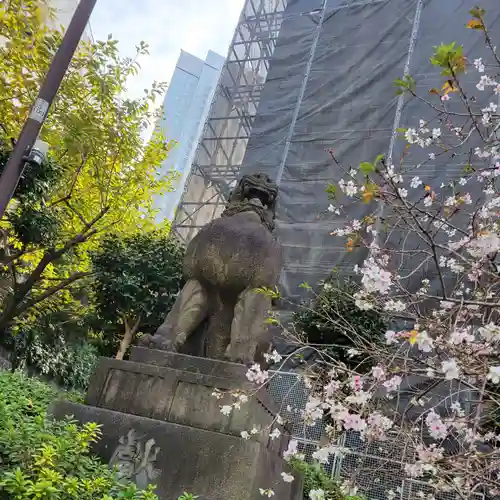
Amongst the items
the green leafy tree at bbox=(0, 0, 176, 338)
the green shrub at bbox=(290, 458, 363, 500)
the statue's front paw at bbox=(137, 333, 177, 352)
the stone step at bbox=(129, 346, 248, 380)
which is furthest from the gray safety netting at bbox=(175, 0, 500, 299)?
the stone step at bbox=(129, 346, 248, 380)

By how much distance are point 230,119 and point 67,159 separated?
6.02 m

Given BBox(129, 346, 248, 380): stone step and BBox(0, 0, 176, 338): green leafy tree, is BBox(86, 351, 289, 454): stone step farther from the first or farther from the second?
BBox(0, 0, 176, 338): green leafy tree

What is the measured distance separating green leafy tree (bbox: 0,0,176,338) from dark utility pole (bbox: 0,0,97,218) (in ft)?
7.93

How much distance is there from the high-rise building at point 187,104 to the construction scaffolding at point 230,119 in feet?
36.4

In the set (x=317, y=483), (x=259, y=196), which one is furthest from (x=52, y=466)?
(x=317, y=483)

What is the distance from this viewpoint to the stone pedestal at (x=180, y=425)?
11.1ft

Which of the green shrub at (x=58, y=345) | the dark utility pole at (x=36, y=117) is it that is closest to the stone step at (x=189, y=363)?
the dark utility pole at (x=36, y=117)

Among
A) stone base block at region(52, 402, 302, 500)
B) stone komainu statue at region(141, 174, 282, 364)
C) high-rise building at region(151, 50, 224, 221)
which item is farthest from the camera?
high-rise building at region(151, 50, 224, 221)

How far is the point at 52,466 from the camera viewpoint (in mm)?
2834

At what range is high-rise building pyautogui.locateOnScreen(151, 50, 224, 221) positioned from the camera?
27484mm

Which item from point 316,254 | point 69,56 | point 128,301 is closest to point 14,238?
point 128,301

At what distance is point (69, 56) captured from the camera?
607 centimetres

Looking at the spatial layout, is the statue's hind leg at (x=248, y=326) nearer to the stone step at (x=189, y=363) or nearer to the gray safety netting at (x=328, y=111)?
the stone step at (x=189, y=363)

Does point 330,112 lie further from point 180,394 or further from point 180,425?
point 180,425
